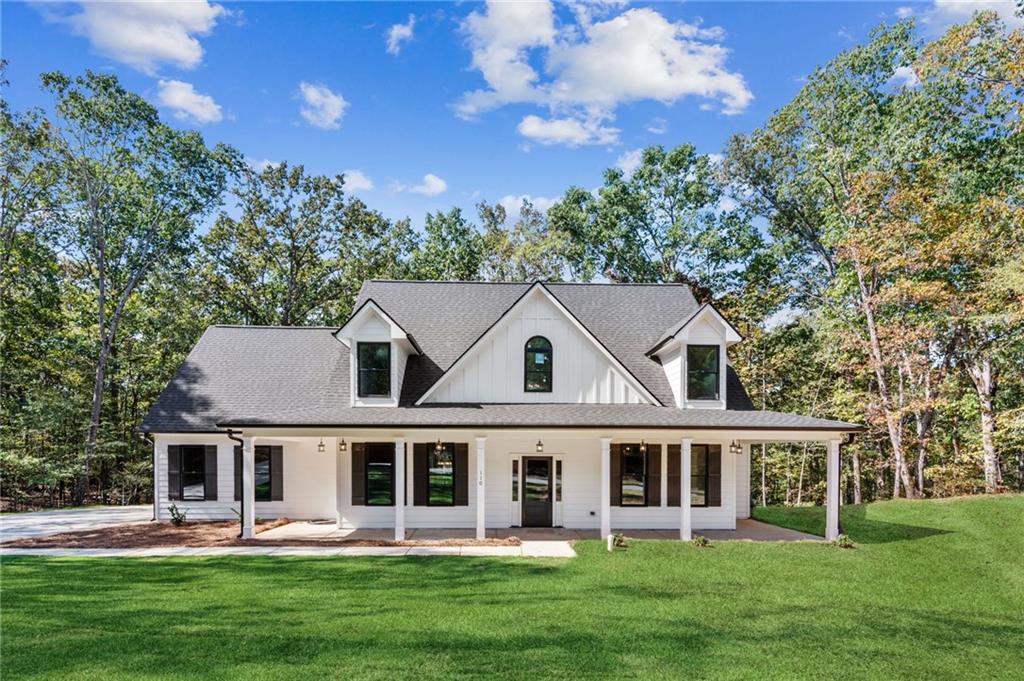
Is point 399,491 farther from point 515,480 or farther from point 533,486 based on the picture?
point 533,486

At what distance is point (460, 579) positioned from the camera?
376 inches

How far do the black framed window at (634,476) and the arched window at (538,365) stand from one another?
2.74 metres

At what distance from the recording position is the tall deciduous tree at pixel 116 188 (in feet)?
71.3

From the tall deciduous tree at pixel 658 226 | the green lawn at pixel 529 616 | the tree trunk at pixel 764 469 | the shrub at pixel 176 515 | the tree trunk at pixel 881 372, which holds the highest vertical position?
the tall deciduous tree at pixel 658 226

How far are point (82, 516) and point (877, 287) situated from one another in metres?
28.8

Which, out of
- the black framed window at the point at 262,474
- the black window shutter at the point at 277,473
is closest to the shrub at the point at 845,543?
the black window shutter at the point at 277,473

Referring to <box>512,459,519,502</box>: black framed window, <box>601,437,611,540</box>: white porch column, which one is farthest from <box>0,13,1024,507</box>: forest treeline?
<box>512,459,519,502</box>: black framed window

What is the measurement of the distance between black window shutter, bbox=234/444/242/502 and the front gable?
598 cm

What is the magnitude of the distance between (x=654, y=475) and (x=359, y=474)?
309 inches

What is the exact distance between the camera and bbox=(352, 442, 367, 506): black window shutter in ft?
47.5

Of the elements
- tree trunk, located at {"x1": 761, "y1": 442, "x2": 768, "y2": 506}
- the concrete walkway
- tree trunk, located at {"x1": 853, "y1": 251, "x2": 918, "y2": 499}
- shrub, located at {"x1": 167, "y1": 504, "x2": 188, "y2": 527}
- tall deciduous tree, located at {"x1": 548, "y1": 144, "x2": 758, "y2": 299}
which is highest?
tall deciduous tree, located at {"x1": 548, "y1": 144, "x2": 758, "y2": 299}

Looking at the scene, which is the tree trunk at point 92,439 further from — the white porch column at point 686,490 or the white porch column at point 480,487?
the white porch column at point 686,490

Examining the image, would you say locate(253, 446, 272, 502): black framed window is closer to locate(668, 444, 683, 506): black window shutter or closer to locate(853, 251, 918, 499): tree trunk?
locate(668, 444, 683, 506): black window shutter

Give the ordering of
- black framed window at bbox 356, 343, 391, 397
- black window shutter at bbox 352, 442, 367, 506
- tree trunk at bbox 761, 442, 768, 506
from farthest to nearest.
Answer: tree trunk at bbox 761, 442, 768, 506
black window shutter at bbox 352, 442, 367, 506
black framed window at bbox 356, 343, 391, 397
